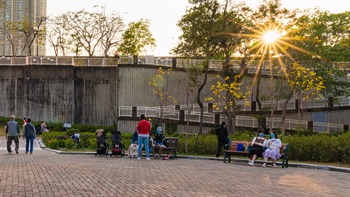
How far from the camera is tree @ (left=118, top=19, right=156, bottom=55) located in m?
A: 60.2

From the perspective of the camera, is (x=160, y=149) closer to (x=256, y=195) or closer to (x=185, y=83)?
(x=256, y=195)

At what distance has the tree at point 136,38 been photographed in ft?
198

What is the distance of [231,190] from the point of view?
992cm

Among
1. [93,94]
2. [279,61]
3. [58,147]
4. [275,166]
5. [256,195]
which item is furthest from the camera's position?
[93,94]

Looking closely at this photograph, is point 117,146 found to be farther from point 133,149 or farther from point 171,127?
point 171,127

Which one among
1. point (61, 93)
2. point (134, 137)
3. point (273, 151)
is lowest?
point (273, 151)

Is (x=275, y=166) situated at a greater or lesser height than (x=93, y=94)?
lesser

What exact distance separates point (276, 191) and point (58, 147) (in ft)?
55.1

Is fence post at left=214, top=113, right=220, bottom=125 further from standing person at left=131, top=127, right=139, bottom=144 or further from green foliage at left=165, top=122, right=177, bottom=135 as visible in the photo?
standing person at left=131, top=127, right=139, bottom=144

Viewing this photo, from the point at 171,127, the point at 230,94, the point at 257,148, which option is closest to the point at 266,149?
the point at 257,148

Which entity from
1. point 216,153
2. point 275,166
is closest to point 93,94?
point 216,153

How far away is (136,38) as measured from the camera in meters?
61.3

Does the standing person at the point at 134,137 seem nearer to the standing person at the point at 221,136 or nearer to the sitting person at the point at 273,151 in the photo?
the standing person at the point at 221,136

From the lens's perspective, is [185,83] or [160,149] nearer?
[160,149]
